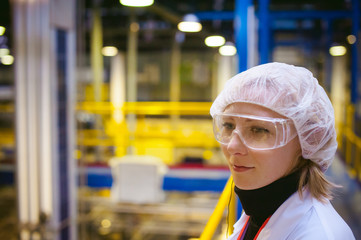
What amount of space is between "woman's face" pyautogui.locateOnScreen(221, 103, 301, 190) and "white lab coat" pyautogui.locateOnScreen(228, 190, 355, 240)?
10cm

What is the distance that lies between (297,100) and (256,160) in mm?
240

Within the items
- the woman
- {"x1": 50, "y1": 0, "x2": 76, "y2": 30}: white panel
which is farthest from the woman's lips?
{"x1": 50, "y1": 0, "x2": 76, "y2": 30}: white panel

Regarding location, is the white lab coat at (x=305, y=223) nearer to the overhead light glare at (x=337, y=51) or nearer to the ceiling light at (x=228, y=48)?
the ceiling light at (x=228, y=48)

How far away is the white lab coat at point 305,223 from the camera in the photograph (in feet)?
3.38

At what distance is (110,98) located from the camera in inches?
490

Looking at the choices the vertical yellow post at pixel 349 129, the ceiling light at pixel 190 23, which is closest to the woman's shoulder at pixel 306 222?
the ceiling light at pixel 190 23

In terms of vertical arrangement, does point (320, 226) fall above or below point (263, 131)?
below

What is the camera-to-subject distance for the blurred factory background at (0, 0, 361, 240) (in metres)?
3.74

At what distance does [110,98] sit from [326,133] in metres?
11.6

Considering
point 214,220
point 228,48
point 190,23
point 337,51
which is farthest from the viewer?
point 337,51

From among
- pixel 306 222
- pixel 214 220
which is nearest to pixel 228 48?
pixel 214 220

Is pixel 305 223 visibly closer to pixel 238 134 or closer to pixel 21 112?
pixel 238 134

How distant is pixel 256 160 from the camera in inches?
44.7

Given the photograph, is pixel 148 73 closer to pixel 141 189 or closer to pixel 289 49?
pixel 289 49
